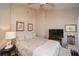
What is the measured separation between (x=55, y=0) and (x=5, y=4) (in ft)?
2.58

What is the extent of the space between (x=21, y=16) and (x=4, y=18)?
0.27 metres

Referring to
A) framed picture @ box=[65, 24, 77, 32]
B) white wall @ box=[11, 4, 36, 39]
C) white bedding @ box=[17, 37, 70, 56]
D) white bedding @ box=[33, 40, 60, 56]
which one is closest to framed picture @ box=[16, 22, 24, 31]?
white wall @ box=[11, 4, 36, 39]

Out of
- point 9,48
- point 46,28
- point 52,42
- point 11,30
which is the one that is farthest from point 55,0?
point 9,48

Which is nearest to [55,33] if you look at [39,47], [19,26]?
[39,47]

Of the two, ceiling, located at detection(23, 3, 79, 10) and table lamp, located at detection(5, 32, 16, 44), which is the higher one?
ceiling, located at detection(23, 3, 79, 10)

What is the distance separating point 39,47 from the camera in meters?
1.96

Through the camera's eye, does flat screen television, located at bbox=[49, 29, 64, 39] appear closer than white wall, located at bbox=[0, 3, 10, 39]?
No

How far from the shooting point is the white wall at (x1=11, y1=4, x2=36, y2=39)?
6.38 feet

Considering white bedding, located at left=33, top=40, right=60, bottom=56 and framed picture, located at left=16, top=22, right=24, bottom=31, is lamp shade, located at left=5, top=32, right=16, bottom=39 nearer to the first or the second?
framed picture, located at left=16, top=22, right=24, bottom=31

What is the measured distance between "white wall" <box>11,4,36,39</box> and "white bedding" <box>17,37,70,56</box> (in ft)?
0.49

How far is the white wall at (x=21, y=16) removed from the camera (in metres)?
1.95

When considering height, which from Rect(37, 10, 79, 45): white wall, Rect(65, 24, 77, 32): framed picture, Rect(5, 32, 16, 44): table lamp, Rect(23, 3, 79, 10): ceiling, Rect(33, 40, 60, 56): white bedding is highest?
Rect(23, 3, 79, 10): ceiling

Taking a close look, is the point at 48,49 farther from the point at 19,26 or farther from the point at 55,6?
the point at 55,6

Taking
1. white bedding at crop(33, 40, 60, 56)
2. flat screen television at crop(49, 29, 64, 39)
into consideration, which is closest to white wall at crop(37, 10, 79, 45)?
flat screen television at crop(49, 29, 64, 39)
